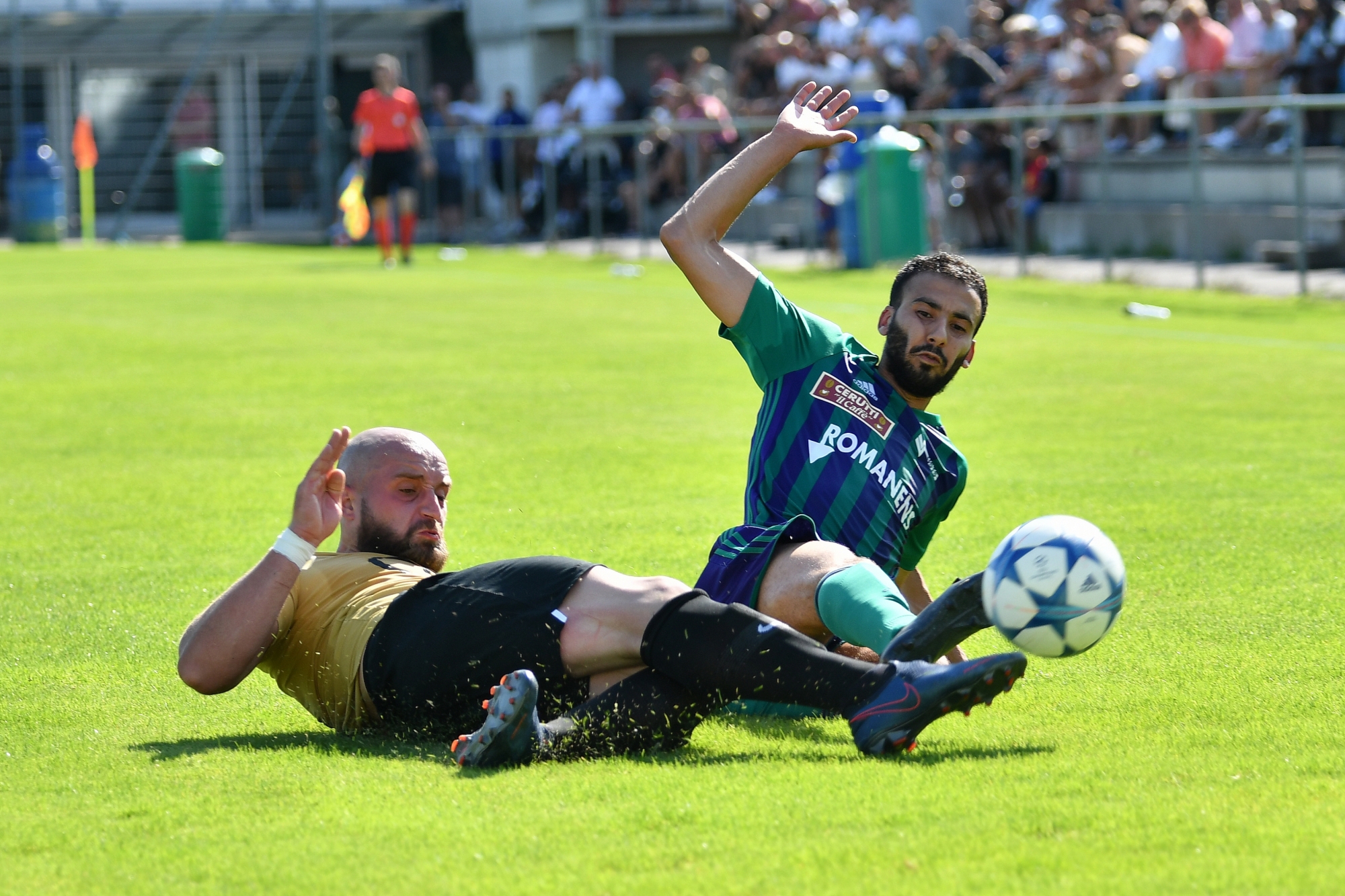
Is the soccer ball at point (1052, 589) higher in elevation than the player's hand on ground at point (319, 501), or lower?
lower

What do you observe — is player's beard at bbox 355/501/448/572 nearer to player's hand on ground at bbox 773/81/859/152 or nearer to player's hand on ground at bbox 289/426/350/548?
player's hand on ground at bbox 289/426/350/548

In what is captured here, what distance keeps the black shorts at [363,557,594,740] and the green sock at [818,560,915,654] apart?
0.60m

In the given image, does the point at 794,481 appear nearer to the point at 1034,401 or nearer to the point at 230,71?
the point at 1034,401

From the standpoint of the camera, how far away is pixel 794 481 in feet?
17.0

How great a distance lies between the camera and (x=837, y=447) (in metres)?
5.15

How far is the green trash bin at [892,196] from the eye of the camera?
20.8 metres

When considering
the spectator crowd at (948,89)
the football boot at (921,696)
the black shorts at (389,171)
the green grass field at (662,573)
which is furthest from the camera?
the black shorts at (389,171)

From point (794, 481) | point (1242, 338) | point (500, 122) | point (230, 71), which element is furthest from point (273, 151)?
point (794, 481)

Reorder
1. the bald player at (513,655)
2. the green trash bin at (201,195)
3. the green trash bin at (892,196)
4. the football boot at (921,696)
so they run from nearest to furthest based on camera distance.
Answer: the football boot at (921,696) → the bald player at (513,655) → the green trash bin at (892,196) → the green trash bin at (201,195)

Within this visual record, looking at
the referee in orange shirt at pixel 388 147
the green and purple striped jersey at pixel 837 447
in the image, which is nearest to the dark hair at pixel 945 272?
the green and purple striped jersey at pixel 837 447

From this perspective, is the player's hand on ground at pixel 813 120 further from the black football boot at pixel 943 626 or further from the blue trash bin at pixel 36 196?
the blue trash bin at pixel 36 196

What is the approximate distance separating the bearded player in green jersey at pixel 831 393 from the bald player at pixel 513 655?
0.59 m

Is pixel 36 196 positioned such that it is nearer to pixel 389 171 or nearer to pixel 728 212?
pixel 389 171

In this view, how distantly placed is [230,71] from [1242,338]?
30.6 meters
